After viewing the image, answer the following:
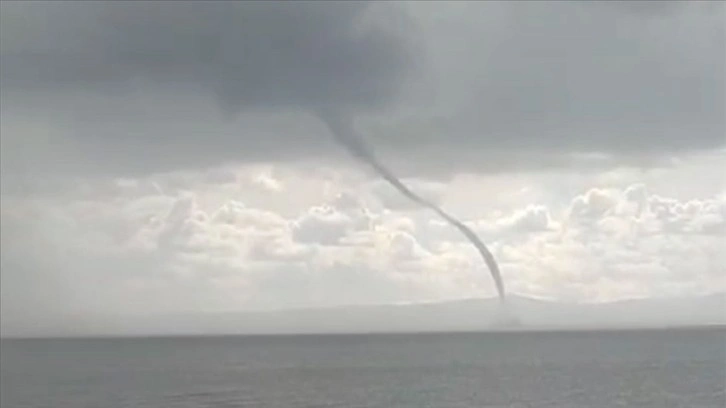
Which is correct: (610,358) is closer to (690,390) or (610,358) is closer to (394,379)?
(394,379)

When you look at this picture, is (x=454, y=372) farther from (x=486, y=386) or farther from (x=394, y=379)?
(x=486, y=386)

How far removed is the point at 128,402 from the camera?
5134 centimetres

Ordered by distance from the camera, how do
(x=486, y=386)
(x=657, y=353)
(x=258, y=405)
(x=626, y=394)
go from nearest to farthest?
(x=258, y=405) < (x=626, y=394) < (x=486, y=386) < (x=657, y=353)


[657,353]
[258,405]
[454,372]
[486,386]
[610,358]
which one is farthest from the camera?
[657,353]

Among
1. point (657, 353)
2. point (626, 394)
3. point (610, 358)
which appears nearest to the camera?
point (626, 394)

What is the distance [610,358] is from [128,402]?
5555 cm

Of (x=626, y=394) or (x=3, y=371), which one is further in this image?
(x=3, y=371)

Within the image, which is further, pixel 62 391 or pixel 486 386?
pixel 486 386

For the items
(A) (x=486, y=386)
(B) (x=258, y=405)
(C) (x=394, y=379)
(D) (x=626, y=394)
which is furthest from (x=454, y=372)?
(B) (x=258, y=405)

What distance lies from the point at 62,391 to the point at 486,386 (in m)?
23.6

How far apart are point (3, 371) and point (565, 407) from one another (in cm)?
3506

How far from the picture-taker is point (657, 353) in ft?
339

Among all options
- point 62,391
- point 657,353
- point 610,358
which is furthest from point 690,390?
point 657,353

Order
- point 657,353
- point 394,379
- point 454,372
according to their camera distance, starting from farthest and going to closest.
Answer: point 657,353
point 454,372
point 394,379
